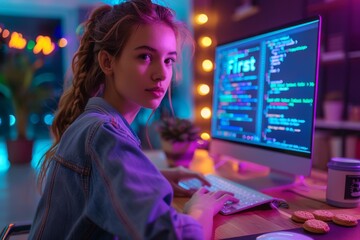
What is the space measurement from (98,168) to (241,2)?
306cm

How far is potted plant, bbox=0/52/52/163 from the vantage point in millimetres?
4656

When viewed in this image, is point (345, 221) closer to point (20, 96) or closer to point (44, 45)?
point (20, 96)

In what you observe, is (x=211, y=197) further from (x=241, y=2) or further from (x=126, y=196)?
(x=241, y=2)

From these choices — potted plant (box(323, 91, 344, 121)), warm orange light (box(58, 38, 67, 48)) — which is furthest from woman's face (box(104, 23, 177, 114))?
warm orange light (box(58, 38, 67, 48))

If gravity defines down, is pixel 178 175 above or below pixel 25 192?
above

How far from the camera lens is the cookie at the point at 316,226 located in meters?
0.70

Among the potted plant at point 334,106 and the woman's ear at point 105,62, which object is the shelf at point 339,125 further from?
the woman's ear at point 105,62

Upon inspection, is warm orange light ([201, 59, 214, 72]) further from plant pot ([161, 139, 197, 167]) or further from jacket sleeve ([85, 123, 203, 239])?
jacket sleeve ([85, 123, 203, 239])

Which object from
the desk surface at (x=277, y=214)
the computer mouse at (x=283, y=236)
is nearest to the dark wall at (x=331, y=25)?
the desk surface at (x=277, y=214)

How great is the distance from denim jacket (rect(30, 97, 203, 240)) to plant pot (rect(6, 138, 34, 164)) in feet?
14.4

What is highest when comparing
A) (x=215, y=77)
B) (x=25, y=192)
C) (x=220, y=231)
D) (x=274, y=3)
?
(x=274, y=3)

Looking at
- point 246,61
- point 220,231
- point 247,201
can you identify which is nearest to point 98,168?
point 220,231

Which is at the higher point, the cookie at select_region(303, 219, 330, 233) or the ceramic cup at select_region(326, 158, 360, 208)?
the ceramic cup at select_region(326, 158, 360, 208)

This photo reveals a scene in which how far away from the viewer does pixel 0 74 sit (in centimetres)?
466
